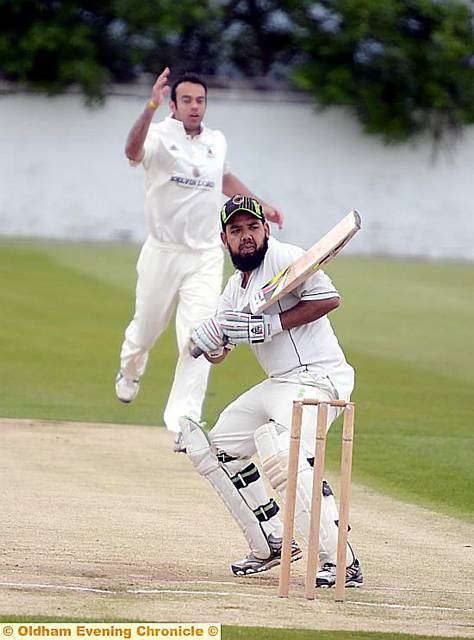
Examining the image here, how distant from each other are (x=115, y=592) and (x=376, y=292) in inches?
642

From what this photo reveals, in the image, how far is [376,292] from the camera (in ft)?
69.9

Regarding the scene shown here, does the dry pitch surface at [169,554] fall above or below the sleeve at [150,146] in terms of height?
below

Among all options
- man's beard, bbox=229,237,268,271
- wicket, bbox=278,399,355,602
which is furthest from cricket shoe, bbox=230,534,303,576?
man's beard, bbox=229,237,268,271

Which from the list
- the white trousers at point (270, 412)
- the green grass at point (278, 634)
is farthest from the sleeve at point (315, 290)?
the green grass at point (278, 634)

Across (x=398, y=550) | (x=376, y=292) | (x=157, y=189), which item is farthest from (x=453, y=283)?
(x=398, y=550)

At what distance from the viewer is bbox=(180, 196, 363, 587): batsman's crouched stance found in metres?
5.83

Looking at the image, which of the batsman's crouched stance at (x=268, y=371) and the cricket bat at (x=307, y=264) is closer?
the cricket bat at (x=307, y=264)

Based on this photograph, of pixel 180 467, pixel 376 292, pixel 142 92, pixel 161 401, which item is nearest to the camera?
pixel 180 467

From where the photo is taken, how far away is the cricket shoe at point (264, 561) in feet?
19.1

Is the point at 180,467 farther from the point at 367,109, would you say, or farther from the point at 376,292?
the point at 367,109

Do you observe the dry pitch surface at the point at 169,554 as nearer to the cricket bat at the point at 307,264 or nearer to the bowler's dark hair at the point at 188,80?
the cricket bat at the point at 307,264

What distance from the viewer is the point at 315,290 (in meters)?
5.85

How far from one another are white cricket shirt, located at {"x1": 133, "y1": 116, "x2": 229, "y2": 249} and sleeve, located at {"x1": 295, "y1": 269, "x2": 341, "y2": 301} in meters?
3.68

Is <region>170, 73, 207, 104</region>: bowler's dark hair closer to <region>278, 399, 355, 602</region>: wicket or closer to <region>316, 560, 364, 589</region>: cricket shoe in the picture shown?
<region>278, 399, 355, 602</region>: wicket
